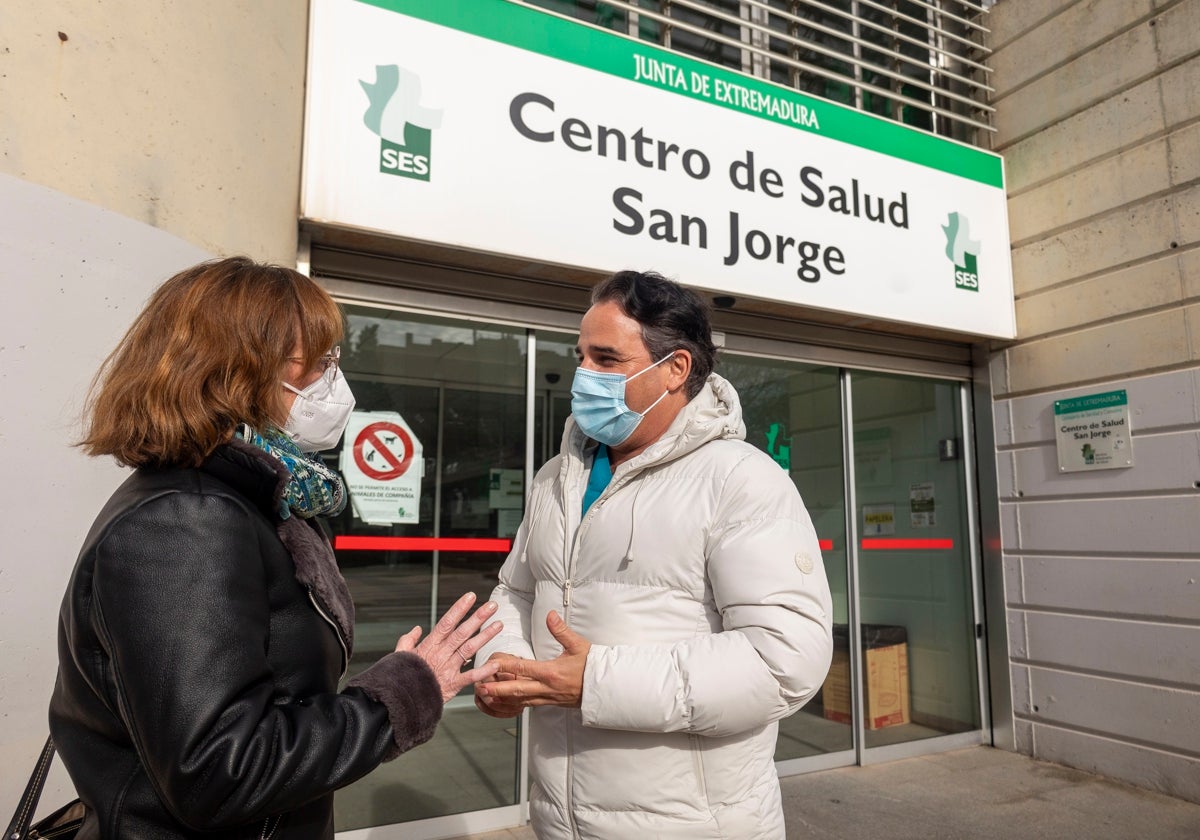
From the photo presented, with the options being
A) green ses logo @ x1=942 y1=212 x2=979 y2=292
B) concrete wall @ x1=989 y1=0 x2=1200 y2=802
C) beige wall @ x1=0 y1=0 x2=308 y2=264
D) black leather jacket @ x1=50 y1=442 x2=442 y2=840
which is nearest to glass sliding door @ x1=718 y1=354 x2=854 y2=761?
green ses logo @ x1=942 y1=212 x2=979 y2=292

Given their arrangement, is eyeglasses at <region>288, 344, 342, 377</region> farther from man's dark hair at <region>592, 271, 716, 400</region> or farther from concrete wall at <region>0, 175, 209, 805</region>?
concrete wall at <region>0, 175, 209, 805</region>

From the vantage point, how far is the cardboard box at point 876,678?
4.85m

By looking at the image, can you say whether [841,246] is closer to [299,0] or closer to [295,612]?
[299,0]

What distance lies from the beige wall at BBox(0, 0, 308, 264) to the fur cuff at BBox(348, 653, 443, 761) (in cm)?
217

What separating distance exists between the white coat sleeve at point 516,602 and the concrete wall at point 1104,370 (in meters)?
4.01

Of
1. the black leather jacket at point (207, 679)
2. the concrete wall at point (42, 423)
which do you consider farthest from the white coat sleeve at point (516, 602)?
the concrete wall at point (42, 423)

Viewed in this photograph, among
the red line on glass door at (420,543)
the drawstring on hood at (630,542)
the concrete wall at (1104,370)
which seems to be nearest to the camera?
the drawstring on hood at (630,542)

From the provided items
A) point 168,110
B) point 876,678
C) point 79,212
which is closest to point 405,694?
point 79,212

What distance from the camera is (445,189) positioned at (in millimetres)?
3445

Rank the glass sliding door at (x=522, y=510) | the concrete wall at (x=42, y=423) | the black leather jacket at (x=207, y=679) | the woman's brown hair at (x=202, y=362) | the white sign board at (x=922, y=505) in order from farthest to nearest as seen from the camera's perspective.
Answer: the white sign board at (x=922, y=505) → the glass sliding door at (x=522, y=510) → the concrete wall at (x=42, y=423) → the woman's brown hair at (x=202, y=362) → the black leather jacket at (x=207, y=679)

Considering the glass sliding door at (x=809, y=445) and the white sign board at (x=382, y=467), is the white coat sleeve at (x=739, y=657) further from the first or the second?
the glass sliding door at (x=809, y=445)

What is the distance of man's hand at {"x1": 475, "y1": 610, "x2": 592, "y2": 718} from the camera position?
1.55 m

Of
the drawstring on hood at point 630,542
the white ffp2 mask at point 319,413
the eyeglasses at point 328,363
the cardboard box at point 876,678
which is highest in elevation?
the eyeglasses at point 328,363

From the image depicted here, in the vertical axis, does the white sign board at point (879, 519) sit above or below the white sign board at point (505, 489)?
below
